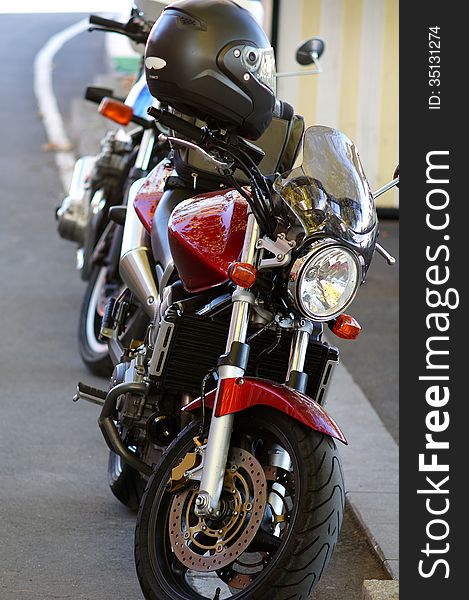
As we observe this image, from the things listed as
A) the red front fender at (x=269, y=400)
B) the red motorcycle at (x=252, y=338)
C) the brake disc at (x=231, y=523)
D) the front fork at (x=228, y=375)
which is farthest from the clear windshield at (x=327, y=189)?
the brake disc at (x=231, y=523)

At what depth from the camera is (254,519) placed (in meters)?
3.63

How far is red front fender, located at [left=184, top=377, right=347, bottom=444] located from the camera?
358cm

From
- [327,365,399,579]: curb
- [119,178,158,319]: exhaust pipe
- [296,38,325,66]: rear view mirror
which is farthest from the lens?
[296,38,325,66]: rear view mirror

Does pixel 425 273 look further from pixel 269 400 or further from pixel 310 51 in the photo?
pixel 310 51

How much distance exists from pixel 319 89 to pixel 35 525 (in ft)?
21.7

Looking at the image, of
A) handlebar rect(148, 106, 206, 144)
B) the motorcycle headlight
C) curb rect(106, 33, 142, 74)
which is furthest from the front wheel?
curb rect(106, 33, 142, 74)

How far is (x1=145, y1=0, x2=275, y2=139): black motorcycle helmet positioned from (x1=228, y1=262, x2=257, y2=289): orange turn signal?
1.34ft

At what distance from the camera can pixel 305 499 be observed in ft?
11.5

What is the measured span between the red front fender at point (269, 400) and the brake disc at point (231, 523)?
163 mm

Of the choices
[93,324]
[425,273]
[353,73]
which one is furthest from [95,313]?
[353,73]

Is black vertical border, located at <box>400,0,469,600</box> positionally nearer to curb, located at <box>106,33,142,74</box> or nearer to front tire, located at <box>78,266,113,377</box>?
front tire, located at <box>78,266,113,377</box>

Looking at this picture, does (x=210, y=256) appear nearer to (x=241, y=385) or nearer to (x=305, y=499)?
(x=241, y=385)

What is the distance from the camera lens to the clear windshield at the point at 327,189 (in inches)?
144

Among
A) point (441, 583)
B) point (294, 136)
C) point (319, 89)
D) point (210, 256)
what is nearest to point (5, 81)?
point (319, 89)
